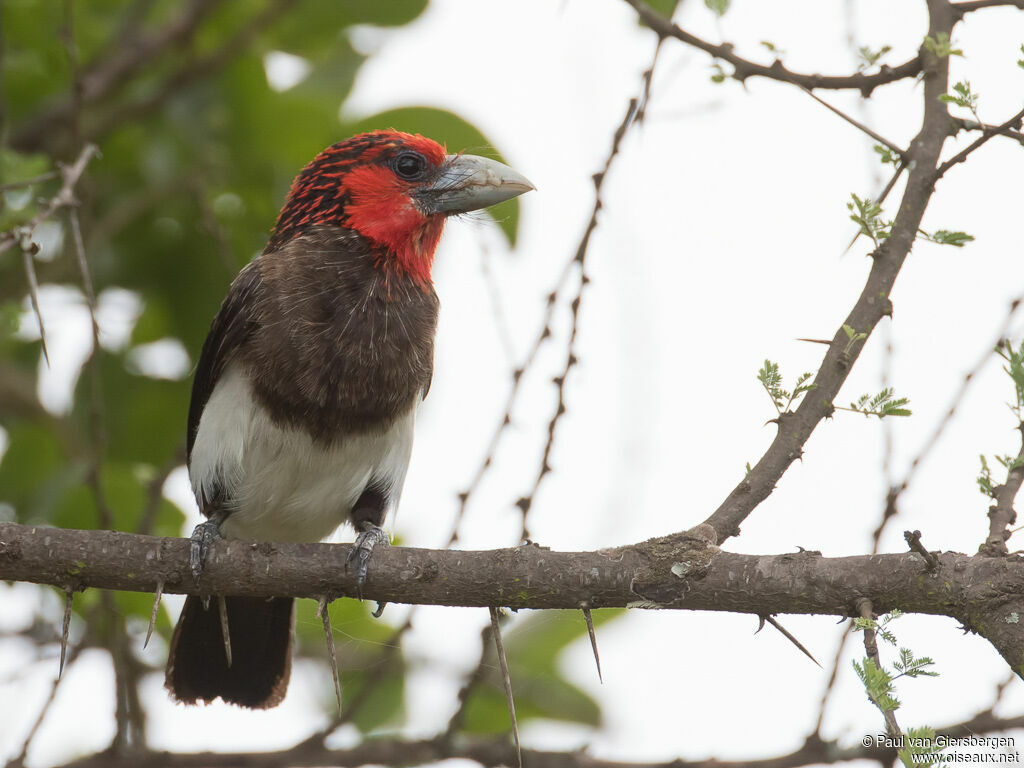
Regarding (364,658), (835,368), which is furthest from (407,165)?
(835,368)

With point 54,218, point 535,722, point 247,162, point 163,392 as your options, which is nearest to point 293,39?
point 247,162

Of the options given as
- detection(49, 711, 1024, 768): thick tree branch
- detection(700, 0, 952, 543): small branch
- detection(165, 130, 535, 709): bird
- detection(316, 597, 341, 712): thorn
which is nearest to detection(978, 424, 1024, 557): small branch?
detection(700, 0, 952, 543): small branch

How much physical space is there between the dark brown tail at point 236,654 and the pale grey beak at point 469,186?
64.8 inches

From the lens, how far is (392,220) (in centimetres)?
450

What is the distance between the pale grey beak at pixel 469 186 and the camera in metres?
4.53

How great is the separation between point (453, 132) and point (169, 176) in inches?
45.8

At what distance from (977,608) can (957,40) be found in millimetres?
1390

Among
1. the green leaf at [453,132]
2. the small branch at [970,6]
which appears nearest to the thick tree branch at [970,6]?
the small branch at [970,6]

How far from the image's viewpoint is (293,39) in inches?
200

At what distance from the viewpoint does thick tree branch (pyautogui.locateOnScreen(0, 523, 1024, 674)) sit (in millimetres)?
2525

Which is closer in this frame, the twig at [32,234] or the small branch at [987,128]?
the small branch at [987,128]

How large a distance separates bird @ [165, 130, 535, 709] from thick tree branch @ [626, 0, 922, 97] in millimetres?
1416

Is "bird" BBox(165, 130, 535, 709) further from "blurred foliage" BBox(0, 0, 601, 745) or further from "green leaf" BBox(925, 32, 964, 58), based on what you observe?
"green leaf" BBox(925, 32, 964, 58)

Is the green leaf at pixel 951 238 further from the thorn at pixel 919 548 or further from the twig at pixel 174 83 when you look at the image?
the twig at pixel 174 83
